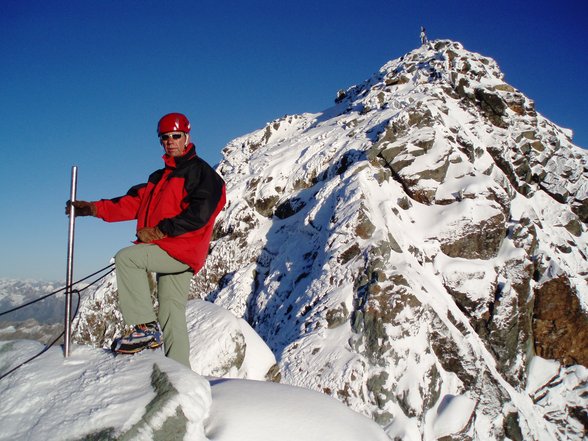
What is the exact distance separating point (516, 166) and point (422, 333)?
20128mm

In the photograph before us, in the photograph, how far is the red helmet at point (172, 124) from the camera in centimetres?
469

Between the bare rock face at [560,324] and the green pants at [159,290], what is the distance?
2580cm

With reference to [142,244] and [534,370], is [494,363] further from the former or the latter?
[142,244]

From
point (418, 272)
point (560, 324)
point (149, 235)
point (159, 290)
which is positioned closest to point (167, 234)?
point (149, 235)

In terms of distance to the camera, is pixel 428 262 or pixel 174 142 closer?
pixel 174 142

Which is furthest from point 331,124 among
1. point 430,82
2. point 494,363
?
point 494,363

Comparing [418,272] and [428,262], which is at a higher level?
[428,262]

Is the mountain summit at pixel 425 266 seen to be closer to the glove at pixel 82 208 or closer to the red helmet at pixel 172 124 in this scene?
the glove at pixel 82 208

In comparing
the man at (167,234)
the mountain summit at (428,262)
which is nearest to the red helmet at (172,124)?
the man at (167,234)

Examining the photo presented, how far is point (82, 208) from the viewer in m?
4.73

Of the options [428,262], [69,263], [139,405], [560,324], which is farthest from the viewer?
[560,324]

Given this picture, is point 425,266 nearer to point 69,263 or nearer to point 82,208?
point 82,208

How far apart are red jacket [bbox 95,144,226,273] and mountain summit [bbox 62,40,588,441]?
387 cm

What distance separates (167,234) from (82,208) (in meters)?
1.19
